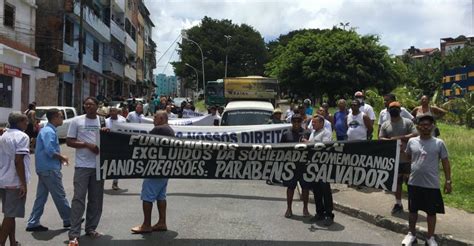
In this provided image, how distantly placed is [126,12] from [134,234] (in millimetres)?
50154

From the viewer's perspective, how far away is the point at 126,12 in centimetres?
5478

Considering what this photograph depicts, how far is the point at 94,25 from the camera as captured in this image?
39188 millimetres

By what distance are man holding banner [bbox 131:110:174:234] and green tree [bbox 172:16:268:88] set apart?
2499 inches

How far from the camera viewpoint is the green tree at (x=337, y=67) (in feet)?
126

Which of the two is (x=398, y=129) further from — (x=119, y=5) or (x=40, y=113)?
(x=119, y=5)

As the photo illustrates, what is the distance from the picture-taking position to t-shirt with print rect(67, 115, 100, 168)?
7.00 metres

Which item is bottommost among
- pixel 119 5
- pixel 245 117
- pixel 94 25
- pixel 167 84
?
pixel 245 117

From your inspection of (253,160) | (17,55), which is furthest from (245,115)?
(17,55)

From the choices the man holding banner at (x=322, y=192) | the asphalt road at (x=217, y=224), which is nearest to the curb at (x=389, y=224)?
the asphalt road at (x=217, y=224)

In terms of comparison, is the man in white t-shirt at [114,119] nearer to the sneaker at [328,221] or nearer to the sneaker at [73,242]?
the sneaker at [73,242]

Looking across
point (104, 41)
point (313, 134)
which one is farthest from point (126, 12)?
point (313, 134)

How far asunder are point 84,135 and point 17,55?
22.7 meters

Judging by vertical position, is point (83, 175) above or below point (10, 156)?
below

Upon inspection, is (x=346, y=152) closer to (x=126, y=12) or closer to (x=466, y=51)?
(x=126, y=12)
